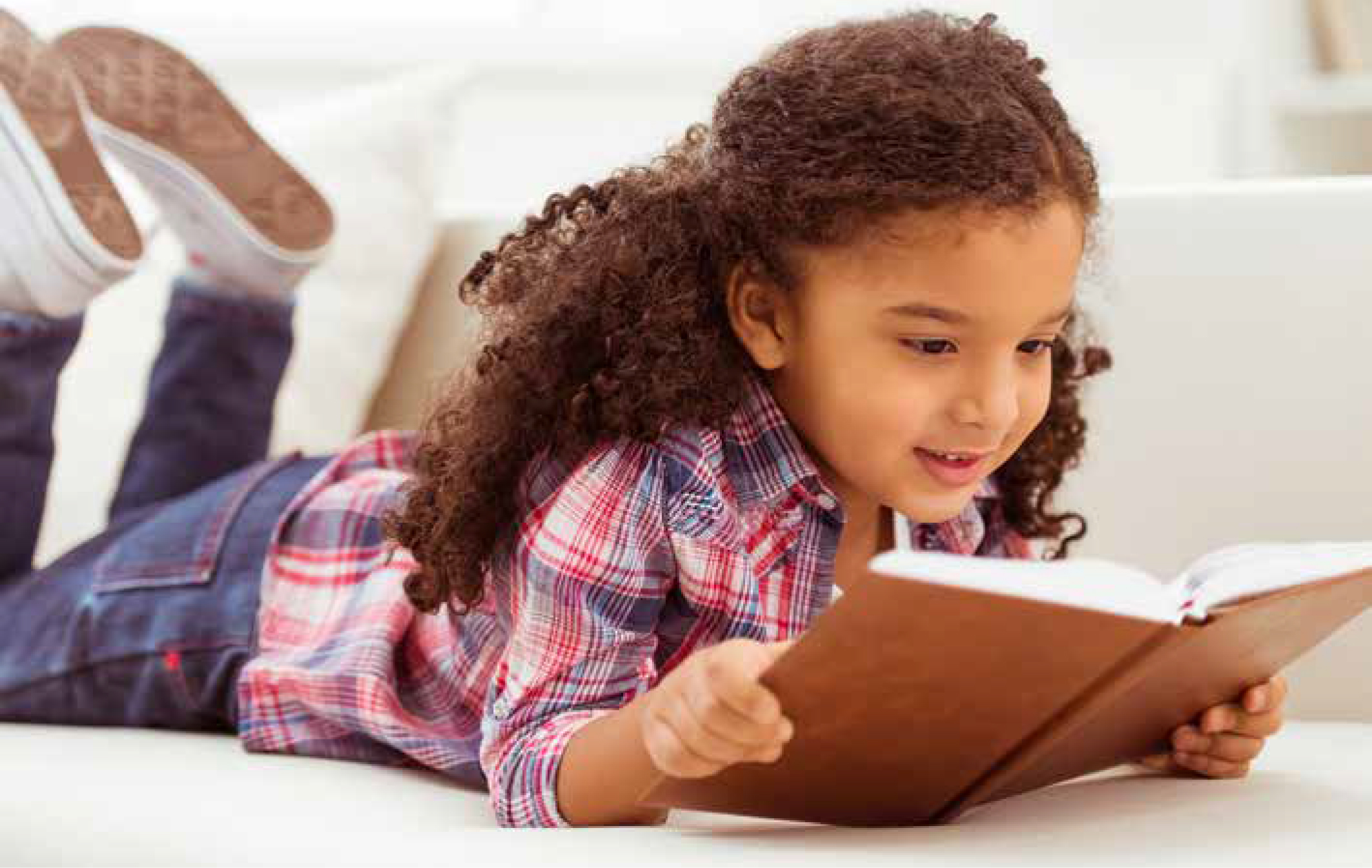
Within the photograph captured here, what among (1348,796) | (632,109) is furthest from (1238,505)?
(632,109)

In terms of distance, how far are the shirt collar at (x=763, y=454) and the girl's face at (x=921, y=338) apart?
0.02m

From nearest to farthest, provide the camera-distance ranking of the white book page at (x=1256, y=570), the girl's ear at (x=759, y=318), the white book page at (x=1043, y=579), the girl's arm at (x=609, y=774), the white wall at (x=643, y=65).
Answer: the white book page at (x=1043, y=579) → the white book page at (x=1256, y=570) → the girl's arm at (x=609, y=774) → the girl's ear at (x=759, y=318) → the white wall at (x=643, y=65)

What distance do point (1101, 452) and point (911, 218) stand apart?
1.40ft

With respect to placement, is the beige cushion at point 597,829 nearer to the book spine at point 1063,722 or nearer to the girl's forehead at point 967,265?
the book spine at point 1063,722

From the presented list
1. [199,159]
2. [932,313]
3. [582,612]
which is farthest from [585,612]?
[199,159]

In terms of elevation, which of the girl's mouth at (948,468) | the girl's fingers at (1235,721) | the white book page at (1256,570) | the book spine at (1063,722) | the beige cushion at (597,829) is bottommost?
the beige cushion at (597,829)

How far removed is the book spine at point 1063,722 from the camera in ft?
2.19

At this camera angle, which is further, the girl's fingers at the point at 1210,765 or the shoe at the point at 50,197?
the shoe at the point at 50,197

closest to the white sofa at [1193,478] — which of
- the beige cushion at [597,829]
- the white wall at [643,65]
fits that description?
the beige cushion at [597,829]

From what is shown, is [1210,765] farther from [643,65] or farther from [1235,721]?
[643,65]

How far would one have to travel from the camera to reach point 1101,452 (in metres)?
1.22

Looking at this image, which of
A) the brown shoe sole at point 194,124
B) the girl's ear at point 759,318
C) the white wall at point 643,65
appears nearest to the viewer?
the girl's ear at point 759,318

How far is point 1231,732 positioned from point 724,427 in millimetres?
316

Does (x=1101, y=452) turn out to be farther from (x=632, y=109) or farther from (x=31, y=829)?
(x=632, y=109)
